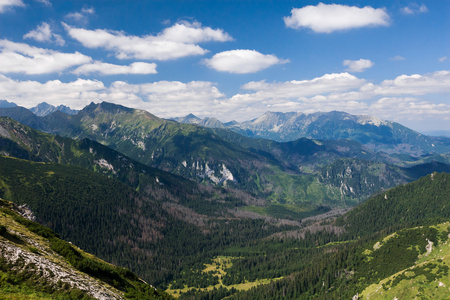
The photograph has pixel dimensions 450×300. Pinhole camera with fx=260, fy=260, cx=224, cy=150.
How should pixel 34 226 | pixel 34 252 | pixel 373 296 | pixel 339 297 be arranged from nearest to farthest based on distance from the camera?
pixel 34 252 → pixel 34 226 → pixel 373 296 → pixel 339 297

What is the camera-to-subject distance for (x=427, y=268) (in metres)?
134

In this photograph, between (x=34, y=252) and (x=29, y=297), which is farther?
(x=34, y=252)

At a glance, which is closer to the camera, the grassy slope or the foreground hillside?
the foreground hillside

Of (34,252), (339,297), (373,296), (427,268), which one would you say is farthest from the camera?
(339,297)

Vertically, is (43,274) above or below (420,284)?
above

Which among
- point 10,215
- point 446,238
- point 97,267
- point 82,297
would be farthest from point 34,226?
point 446,238

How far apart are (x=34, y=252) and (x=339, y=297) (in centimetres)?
17881

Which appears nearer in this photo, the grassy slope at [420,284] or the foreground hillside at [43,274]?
the foreground hillside at [43,274]

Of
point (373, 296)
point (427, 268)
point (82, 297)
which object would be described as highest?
point (82, 297)

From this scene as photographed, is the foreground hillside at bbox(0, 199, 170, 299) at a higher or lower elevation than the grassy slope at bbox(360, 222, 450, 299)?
higher

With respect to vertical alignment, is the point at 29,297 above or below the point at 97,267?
above

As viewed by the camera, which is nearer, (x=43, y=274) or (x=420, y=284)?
(x=43, y=274)

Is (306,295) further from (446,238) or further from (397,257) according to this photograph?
(446,238)

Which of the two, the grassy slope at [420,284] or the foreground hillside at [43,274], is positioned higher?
the foreground hillside at [43,274]
